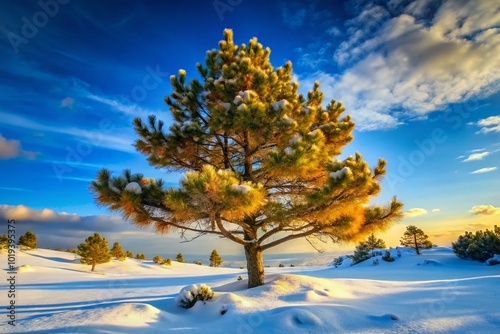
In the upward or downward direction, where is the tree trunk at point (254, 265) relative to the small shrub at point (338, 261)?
upward

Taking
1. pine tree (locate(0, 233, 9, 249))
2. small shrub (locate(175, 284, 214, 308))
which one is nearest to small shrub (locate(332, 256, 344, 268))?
small shrub (locate(175, 284, 214, 308))

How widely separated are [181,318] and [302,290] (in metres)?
2.99

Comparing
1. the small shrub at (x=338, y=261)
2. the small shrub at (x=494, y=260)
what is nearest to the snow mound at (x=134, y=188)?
the small shrub at (x=494, y=260)

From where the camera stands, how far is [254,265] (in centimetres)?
788

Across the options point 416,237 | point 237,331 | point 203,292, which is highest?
point 416,237

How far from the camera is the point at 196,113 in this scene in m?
8.91

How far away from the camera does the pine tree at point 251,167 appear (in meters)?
6.06

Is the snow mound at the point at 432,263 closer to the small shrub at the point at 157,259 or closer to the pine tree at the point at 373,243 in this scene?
the pine tree at the point at 373,243

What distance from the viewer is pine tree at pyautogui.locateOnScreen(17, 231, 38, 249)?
76.6 ft

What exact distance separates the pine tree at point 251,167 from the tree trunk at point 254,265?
0.03 metres

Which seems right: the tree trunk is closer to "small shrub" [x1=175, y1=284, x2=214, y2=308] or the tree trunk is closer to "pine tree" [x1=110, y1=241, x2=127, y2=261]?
"small shrub" [x1=175, y1=284, x2=214, y2=308]

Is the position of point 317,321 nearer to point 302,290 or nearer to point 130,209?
point 302,290

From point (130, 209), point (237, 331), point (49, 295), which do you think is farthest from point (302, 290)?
point (49, 295)

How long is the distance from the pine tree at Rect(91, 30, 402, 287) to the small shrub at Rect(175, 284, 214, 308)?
1.42 m
